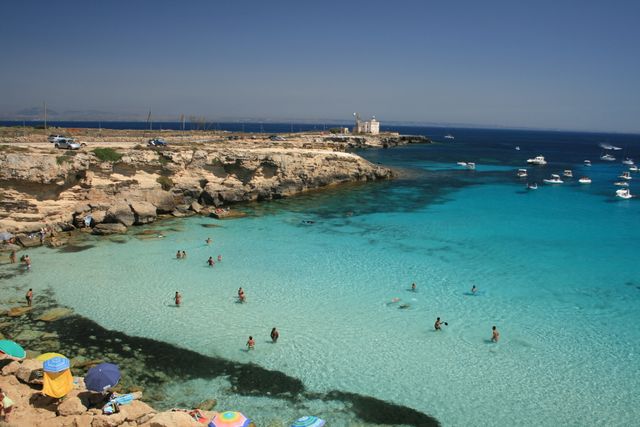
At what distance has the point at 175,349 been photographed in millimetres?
15320

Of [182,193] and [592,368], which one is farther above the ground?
[182,193]

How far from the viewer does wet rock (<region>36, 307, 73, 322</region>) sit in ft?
56.2

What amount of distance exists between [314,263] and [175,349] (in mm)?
10579

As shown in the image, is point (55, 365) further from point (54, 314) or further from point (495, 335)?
point (495, 335)

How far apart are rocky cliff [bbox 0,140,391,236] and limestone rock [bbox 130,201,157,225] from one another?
70 millimetres

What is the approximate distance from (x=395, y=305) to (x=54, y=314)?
14095mm

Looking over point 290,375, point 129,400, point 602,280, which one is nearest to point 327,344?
point 290,375

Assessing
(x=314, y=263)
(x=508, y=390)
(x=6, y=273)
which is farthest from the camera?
(x=314, y=263)

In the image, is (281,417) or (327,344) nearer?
(281,417)

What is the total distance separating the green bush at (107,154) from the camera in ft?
110

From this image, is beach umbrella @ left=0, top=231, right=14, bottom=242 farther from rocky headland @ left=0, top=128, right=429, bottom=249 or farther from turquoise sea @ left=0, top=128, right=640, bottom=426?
turquoise sea @ left=0, top=128, right=640, bottom=426

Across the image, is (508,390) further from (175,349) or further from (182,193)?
(182,193)

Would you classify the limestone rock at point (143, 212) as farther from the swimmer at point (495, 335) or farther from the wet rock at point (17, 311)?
the swimmer at point (495, 335)

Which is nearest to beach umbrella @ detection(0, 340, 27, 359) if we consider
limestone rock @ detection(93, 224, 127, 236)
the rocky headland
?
the rocky headland
